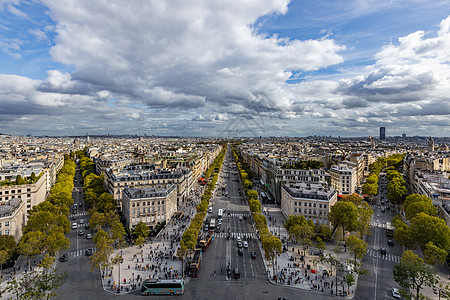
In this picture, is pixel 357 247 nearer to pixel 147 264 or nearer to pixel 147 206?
pixel 147 264

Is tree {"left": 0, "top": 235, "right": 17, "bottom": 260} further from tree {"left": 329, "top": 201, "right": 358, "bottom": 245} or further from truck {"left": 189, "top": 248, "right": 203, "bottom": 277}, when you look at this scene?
tree {"left": 329, "top": 201, "right": 358, "bottom": 245}

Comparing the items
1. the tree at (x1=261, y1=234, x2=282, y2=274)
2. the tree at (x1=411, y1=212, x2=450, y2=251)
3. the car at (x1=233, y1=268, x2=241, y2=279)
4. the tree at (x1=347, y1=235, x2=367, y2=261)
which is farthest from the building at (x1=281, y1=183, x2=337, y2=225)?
the car at (x1=233, y1=268, x2=241, y2=279)

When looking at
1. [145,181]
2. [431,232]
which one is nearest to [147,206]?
[145,181]

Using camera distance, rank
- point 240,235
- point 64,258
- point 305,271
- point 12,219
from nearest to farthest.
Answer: point 305,271, point 64,258, point 12,219, point 240,235

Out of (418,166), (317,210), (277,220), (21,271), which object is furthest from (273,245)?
(418,166)

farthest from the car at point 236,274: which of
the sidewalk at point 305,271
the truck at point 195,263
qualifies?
the truck at point 195,263

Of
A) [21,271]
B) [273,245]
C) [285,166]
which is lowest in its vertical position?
[21,271]

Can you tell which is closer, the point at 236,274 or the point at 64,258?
the point at 236,274

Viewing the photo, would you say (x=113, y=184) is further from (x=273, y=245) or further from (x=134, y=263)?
(x=273, y=245)
